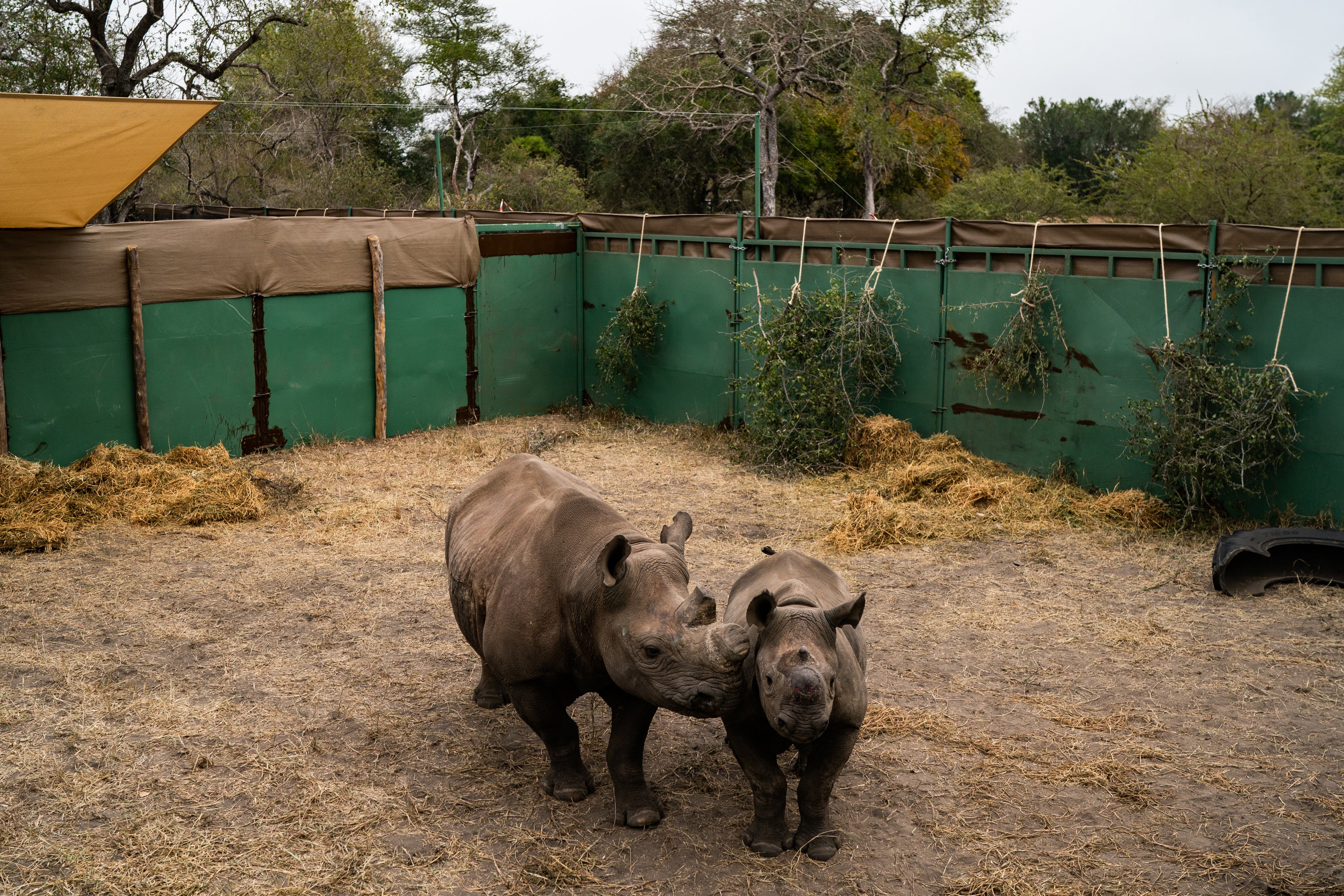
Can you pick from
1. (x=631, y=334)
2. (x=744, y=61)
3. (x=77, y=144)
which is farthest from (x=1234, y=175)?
(x=77, y=144)

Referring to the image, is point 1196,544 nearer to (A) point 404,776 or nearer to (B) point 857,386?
(B) point 857,386

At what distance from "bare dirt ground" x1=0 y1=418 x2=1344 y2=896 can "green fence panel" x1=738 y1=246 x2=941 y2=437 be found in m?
2.67

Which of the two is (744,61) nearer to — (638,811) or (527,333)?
(527,333)

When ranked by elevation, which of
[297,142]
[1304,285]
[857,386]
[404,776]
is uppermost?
[297,142]

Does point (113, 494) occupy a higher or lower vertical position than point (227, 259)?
lower

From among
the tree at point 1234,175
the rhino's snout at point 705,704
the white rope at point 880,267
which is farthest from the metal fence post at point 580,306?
the tree at point 1234,175

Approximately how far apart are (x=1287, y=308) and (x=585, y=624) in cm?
695

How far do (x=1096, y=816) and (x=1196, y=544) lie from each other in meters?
4.71

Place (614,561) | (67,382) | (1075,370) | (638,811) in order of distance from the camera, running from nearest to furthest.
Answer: (614,561) < (638,811) < (1075,370) < (67,382)

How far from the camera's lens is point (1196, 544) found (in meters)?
8.82

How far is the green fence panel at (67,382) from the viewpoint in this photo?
406 inches

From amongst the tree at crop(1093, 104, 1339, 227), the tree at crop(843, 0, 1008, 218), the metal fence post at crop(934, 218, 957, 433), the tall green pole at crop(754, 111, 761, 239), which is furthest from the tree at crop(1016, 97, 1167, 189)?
the metal fence post at crop(934, 218, 957, 433)

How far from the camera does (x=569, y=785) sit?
4.97m

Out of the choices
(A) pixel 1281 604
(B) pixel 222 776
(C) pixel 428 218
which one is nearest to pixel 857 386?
(A) pixel 1281 604
